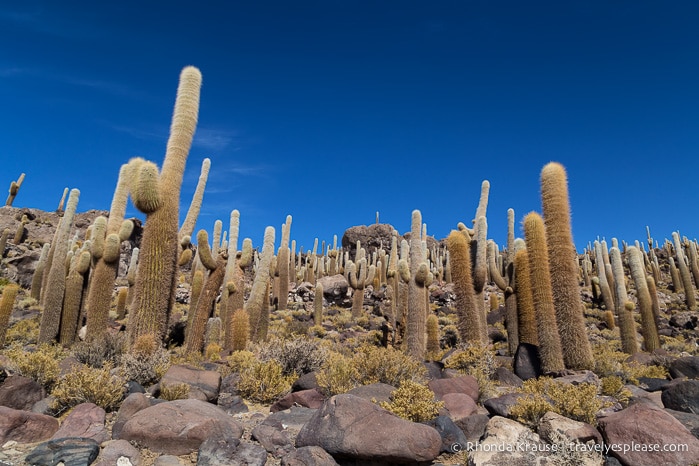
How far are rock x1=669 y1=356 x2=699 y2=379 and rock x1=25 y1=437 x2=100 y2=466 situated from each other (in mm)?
11512

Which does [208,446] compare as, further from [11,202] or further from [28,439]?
[11,202]

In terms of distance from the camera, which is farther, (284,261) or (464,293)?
(284,261)

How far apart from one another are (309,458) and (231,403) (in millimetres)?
3012

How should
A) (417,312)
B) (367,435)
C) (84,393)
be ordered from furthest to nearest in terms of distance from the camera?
(417,312) → (84,393) → (367,435)

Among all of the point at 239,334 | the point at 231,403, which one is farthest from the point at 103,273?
the point at 231,403

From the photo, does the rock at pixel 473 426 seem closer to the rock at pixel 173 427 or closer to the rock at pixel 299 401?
the rock at pixel 299 401

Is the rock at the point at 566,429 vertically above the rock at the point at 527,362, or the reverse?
the rock at the point at 527,362

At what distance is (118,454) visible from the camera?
467 cm

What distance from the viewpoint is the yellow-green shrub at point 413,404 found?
5.84 m

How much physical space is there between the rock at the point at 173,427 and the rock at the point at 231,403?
4.48 ft

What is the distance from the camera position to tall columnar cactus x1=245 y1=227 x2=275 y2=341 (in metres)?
13.7

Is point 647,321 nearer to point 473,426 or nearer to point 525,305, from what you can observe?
point 525,305

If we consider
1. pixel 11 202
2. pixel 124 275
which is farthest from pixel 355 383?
pixel 11 202

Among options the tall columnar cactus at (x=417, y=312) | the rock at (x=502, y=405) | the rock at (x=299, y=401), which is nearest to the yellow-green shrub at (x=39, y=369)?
the rock at (x=299, y=401)
